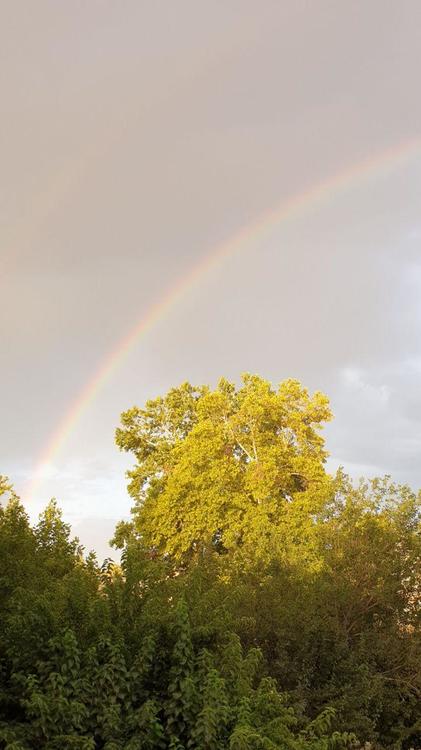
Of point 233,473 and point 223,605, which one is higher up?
point 233,473

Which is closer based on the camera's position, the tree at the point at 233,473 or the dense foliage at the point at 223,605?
the dense foliage at the point at 223,605

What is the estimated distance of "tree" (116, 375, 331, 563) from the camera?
121 ft

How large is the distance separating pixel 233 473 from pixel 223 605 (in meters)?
26.5

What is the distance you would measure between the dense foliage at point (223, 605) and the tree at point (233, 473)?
109 millimetres

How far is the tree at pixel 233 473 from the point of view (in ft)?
121

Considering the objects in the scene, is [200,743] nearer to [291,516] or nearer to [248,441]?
[291,516]

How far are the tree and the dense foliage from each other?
11cm

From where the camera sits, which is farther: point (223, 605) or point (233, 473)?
point (233, 473)

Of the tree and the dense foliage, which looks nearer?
the dense foliage

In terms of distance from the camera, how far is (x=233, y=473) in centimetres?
3772

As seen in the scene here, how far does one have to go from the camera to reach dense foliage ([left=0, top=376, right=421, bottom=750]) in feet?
29.2

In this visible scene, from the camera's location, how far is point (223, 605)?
37.1 feet

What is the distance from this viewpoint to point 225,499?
121 ft

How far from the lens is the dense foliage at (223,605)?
29.2ft
